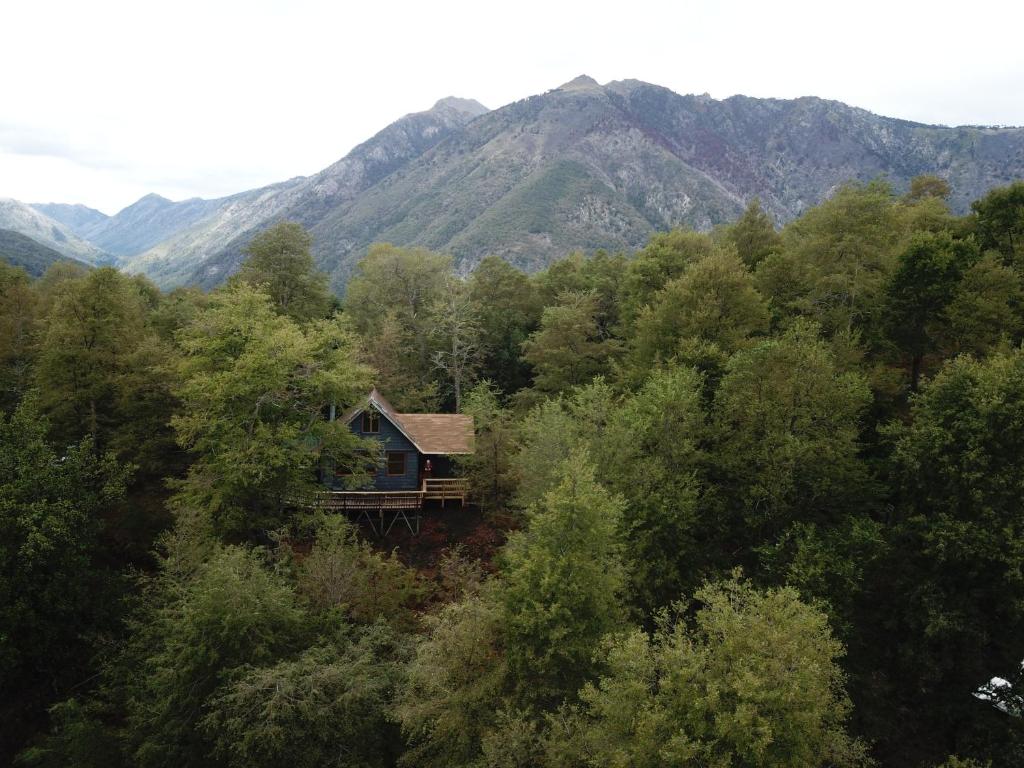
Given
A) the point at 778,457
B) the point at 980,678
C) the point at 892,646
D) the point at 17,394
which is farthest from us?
the point at 17,394

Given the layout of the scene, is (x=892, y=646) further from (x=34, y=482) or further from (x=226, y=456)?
(x=34, y=482)

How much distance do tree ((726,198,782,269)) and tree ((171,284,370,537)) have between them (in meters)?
28.4

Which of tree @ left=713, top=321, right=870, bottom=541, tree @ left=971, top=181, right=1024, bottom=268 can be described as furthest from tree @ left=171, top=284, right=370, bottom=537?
tree @ left=971, top=181, right=1024, bottom=268

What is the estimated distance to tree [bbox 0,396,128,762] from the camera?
2081cm

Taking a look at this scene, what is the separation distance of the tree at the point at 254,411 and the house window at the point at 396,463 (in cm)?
443

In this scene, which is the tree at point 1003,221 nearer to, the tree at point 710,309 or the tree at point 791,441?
the tree at point 710,309

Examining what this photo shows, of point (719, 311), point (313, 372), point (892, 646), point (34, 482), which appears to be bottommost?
point (892, 646)

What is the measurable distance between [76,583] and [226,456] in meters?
7.02

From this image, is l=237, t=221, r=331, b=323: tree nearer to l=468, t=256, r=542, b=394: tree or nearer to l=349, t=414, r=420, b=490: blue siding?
l=468, t=256, r=542, b=394: tree

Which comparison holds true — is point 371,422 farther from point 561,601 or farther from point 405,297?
point 405,297

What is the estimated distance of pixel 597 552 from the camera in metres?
17.1

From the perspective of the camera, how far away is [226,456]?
24.2 m

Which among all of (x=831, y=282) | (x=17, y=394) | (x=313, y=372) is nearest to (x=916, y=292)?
(x=831, y=282)

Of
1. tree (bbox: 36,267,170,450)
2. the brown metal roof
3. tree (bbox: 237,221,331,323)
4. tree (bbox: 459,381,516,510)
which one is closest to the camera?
tree (bbox: 36,267,170,450)
